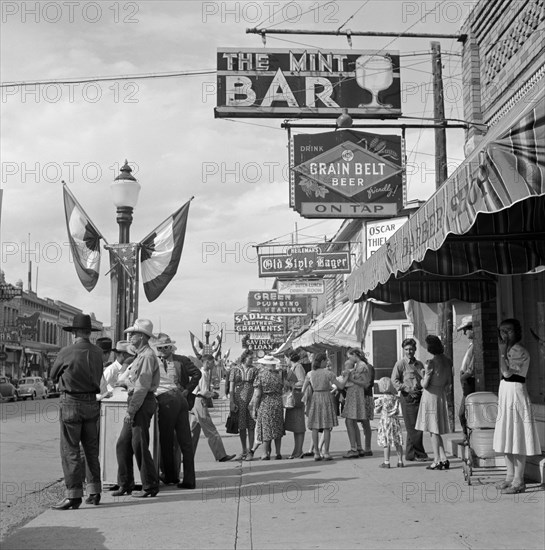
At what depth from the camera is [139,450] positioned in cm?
830

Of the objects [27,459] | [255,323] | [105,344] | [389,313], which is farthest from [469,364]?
[255,323]

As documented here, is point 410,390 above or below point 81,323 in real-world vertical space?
below

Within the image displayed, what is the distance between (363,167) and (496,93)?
2.56 m

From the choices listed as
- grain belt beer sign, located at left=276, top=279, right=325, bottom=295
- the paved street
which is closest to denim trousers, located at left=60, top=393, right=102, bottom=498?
the paved street

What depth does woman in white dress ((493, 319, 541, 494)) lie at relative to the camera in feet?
24.7

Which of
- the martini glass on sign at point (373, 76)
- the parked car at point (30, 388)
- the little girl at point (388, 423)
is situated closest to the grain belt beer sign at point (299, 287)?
the martini glass on sign at point (373, 76)

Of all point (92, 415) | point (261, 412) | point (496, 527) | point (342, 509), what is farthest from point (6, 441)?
point (496, 527)

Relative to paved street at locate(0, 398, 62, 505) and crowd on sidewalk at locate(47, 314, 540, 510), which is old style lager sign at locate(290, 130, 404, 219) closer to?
crowd on sidewalk at locate(47, 314, 540, 510)

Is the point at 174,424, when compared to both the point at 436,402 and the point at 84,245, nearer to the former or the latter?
the point at 436,402

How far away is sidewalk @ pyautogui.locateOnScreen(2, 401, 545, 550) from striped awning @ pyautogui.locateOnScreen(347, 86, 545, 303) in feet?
7.70

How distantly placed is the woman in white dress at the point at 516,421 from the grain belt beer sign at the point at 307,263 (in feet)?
45.6

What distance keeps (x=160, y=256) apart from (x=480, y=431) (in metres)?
5.32

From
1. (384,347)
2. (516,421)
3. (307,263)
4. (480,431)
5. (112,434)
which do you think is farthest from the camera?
(384,347)

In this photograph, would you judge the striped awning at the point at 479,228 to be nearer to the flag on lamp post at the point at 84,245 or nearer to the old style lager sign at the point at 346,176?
the old style lager sign at the point at 346,176
